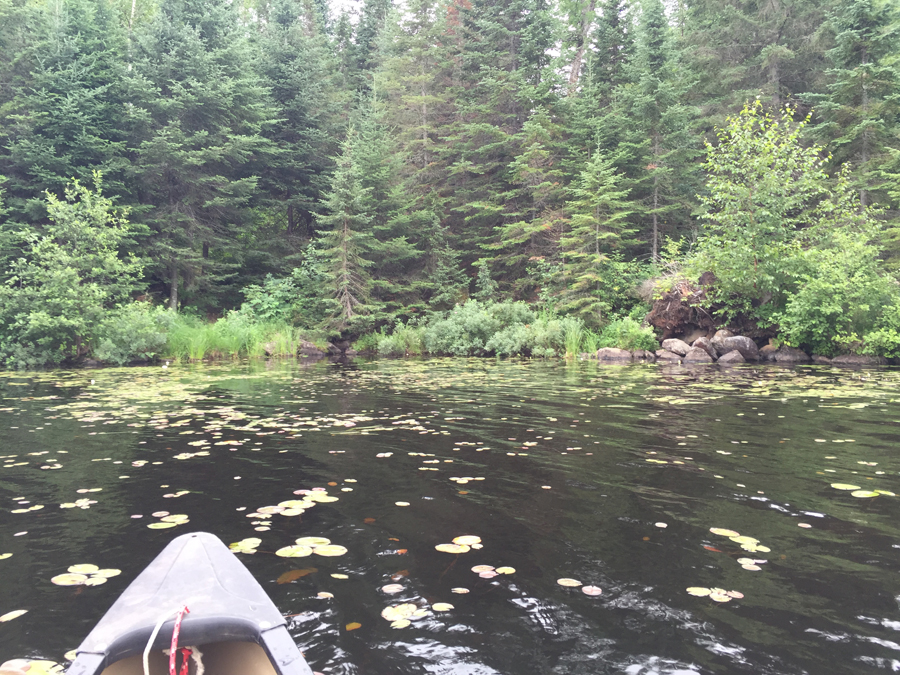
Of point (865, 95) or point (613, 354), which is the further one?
point (865, 95)

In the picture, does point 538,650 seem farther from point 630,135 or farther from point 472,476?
point 630,135

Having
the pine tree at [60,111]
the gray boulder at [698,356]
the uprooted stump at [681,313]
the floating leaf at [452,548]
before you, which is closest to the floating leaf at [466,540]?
the floating leaf at [452,548]

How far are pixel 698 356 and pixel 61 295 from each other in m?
18.2

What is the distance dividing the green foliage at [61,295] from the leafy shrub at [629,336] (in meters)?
15.5

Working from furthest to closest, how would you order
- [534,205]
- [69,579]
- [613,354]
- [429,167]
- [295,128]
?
[295,128] < [429,167] < [534,205] < [613,354] < [69,579]

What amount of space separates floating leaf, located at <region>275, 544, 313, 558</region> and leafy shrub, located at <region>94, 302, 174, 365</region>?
14.2 m

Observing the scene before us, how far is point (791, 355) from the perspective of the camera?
47.6ft

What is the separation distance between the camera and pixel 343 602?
7.87 ft

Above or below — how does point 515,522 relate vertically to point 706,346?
below

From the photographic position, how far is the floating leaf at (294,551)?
2863 mm

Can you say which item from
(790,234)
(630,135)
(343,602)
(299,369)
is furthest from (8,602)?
(630,135)

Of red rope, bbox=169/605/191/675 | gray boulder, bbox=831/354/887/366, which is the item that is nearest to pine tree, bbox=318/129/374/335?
gray boulder, bbox=831/354/887/366

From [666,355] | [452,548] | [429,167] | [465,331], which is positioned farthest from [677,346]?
[452,548]

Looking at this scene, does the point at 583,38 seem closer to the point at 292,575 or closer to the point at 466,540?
the point at 466,540
